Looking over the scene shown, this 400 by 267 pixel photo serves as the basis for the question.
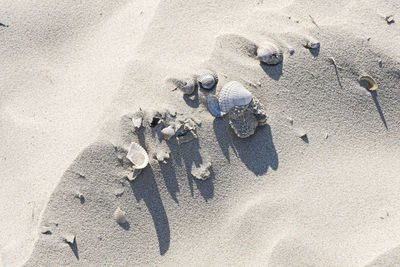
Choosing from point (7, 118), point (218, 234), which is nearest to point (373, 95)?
point (218, 234)

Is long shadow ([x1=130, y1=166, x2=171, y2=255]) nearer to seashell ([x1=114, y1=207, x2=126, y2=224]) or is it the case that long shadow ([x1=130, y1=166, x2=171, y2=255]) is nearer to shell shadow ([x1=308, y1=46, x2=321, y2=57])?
seashell ([x1=114, y1=207, x2=126, y2=224])

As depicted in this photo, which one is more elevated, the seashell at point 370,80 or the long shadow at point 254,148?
the seashell at point 370,80

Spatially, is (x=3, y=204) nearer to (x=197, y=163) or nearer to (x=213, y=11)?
(x=197, y=163)

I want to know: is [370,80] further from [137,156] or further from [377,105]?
[137,156]

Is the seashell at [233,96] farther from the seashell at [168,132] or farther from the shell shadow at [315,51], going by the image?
the shell shadow at [315,51]

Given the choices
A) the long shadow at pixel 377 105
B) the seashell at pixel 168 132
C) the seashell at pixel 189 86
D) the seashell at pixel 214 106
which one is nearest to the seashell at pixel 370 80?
the long shadow at pixel 377 105
